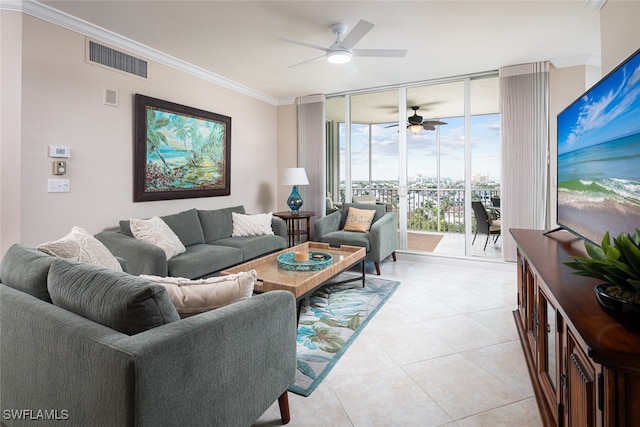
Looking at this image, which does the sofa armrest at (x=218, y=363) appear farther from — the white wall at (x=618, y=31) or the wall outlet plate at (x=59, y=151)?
the white wall at (x=618, y=31)

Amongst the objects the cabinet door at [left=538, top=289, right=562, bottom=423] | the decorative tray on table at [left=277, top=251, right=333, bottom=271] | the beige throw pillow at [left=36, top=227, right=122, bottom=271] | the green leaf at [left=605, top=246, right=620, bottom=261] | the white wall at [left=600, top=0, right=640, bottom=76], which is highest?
the white wall at [left=600, top=0, right=640, bottom=76]

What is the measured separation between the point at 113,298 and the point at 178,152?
Result: 313 centimetres

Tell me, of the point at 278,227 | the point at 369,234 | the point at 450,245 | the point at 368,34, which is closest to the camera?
the point at 368,34

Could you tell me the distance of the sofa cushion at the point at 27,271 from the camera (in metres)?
1.37

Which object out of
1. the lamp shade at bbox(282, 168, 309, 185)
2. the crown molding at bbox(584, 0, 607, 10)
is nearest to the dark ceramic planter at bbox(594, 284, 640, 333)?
the crown molding at bbox(584, 0, 607, 10)

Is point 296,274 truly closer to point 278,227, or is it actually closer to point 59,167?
point 278,227

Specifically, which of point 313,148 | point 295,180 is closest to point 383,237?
point 295,180

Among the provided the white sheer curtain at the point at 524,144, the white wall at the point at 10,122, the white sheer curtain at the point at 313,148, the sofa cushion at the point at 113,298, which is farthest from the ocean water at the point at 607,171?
the white wall at the point at 10,122

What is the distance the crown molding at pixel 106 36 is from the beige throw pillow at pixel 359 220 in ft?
8.04

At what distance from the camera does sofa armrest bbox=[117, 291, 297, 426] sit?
975 millimetres

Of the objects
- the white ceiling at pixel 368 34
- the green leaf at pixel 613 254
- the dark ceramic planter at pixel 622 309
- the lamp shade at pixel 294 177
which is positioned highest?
the white ceiling at pixel 368 34

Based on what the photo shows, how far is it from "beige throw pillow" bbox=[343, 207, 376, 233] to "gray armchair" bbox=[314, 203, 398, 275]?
0.08 m

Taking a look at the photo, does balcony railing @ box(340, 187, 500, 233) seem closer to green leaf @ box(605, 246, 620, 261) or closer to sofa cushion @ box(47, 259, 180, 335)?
green leaf @ box(605, 246, 620, 261)

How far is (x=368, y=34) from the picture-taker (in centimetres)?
317
